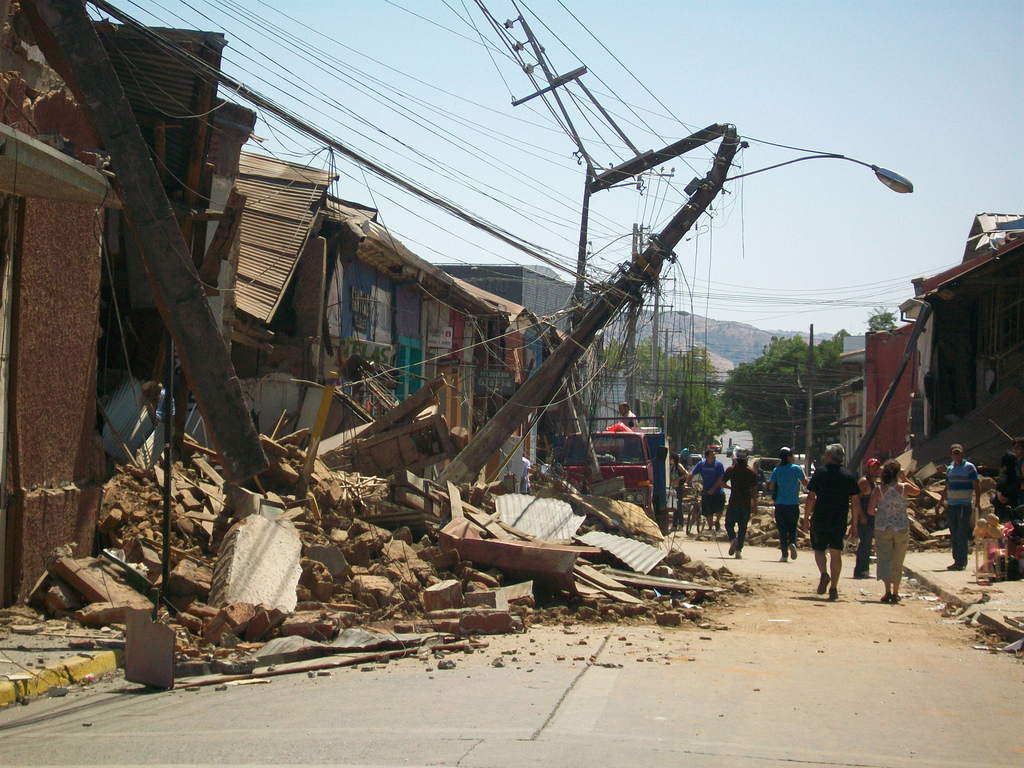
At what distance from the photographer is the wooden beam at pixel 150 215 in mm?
8977

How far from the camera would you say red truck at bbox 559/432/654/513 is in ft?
72.8

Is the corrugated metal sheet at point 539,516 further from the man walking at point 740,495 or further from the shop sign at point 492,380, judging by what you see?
the shop sign at point 492,380

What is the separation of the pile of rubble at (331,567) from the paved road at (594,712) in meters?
0.99

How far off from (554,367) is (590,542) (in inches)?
222

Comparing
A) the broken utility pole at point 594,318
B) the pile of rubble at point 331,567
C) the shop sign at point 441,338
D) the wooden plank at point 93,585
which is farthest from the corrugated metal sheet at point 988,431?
the wooden plank at point 93,585

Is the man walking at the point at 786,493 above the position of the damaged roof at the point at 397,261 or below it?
below

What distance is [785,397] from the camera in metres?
80.2

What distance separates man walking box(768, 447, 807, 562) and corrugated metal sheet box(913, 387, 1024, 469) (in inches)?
236

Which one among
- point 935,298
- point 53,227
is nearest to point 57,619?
point 53,227

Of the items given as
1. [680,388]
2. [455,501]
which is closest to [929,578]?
[455,501]

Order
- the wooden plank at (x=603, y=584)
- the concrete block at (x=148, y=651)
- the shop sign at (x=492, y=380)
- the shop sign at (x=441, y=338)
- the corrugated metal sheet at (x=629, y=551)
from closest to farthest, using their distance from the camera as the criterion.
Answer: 1. the concrete block at (x=148, y=651)
2. the wooden plank at (x=603, y=584)
3. the corrugated metal sheet at (x=629, y=551)
4. the shop sign at (x=441, y=338)
5. the shop sign at (x=492, y=380)

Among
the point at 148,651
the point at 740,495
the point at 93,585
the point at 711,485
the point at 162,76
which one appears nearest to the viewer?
the point at 148,651

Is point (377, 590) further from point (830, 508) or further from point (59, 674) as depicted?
point (830, 508)

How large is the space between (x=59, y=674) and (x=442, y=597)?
142 inches
